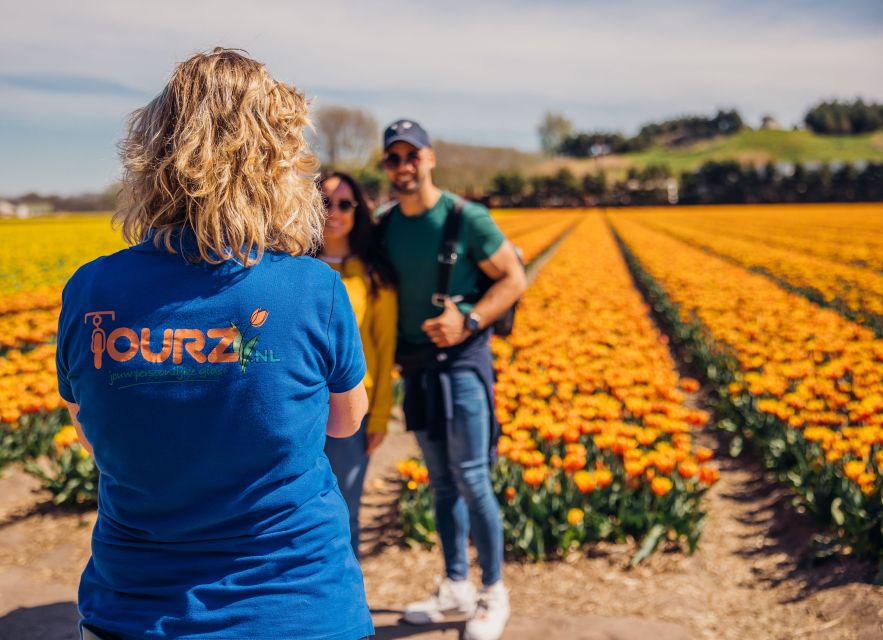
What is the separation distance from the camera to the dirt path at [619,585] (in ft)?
10.4

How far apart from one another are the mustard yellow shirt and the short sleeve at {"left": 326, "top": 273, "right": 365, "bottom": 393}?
1298mm

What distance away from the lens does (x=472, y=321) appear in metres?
2.75

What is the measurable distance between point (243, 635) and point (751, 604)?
3.03 meters

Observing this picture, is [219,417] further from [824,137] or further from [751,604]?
[824,137]

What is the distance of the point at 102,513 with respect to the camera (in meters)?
1.31

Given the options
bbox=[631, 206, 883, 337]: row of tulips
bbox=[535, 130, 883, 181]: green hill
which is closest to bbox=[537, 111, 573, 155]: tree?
bbox=[535, 130, 883, 181]: green hill

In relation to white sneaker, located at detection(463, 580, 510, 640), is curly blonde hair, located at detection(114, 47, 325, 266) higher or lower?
higher

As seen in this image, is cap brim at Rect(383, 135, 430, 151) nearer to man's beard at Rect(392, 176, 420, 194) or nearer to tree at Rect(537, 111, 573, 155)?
man's beard at Rect(392, 176, 420, 194)

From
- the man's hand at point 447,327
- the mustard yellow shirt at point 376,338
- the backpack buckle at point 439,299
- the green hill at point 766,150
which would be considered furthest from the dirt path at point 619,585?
the green hill at point 766,150

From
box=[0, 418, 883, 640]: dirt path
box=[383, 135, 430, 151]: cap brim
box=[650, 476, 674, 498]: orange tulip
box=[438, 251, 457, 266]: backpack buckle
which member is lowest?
box=[0, 418, 883, 640]: dirt path

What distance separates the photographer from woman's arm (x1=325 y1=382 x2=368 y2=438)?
1.42 meters

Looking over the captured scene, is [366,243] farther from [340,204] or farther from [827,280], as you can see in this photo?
[827,280]

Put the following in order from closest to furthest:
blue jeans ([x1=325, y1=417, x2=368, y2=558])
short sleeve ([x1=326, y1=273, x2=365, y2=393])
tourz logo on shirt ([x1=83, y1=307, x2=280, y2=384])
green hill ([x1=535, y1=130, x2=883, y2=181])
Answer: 1. tourz logo on shirt ([x1=83, y1=307, x2=280, y2=384])
2. short sleeve ([x1=326, y1=273, x2=365, y2=393])
3. blue jeans ([x1=325, y1=417, x2=368, y2=558])
4. green hill ([x1=535, y1=130, x2=883, y2=181])

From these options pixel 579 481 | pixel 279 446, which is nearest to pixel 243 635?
pixel 279 446
